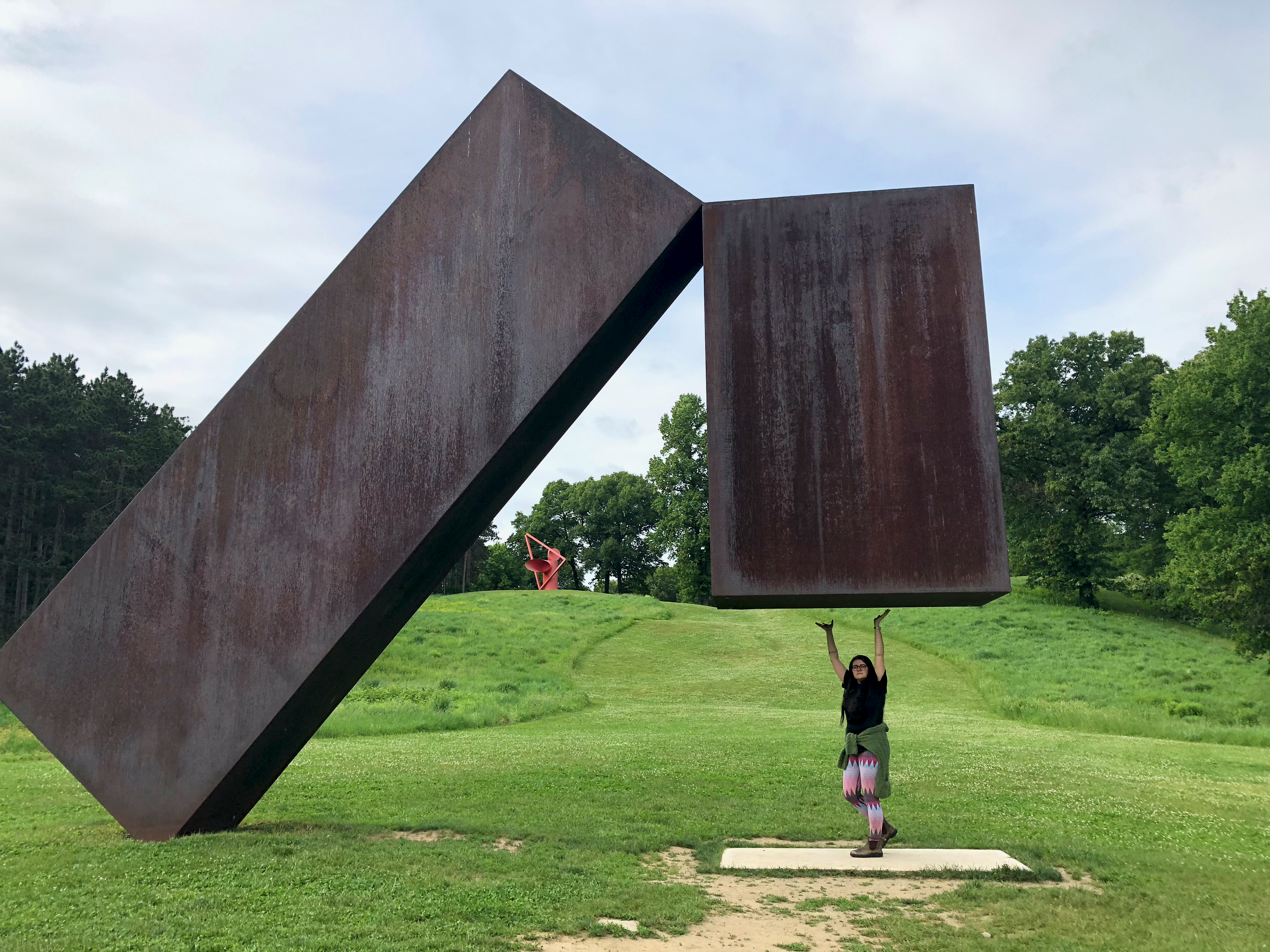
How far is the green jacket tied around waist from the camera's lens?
6.58 meters

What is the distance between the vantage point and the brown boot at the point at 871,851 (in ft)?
21.4

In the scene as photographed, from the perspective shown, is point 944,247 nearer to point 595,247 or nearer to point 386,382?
point 595,247

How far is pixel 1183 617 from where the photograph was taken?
121ft

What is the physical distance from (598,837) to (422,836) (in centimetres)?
147

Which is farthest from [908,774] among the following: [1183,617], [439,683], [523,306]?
[1183,617]

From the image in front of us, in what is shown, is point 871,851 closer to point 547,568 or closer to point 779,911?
point 779,911

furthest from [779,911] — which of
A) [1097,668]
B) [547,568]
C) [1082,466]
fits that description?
[547,568]

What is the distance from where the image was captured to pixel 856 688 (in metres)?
6.72

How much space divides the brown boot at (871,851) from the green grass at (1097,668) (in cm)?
1456

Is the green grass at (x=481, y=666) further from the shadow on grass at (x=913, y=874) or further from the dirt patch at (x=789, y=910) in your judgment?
the dirt patch at (x=789, y=910)

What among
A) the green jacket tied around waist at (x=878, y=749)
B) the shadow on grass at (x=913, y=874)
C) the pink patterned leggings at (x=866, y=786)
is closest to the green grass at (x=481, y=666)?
the shadow on grass at (x=913, y=874)

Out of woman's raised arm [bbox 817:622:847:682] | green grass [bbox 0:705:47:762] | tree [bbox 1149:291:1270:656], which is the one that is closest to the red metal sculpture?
tree [bbox 1149:291:1270:656]

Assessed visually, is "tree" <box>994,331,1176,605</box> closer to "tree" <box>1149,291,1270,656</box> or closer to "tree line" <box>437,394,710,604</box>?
"tree" <box>1149,291,1270,656</box>

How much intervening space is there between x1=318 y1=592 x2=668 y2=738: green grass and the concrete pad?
11.4 m
